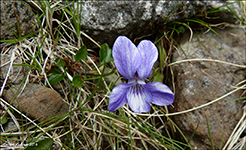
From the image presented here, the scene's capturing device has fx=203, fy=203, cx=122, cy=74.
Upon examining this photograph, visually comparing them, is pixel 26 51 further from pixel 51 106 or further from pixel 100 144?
pixel 100 144

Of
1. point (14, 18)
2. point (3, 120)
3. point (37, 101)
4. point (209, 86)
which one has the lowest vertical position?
point (3, 120)

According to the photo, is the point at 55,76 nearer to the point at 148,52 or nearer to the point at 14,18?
the point at 14,18

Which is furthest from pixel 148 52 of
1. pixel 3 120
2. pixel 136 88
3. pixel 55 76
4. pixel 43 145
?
pixel 3 120

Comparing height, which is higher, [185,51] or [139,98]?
[185,51]

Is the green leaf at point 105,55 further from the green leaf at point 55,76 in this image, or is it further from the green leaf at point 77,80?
the green leaf at point 55,76

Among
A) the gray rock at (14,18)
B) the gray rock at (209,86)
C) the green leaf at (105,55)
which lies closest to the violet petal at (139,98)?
the green leaf at (105,55)

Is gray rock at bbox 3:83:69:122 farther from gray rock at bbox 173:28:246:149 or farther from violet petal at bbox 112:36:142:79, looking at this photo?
gray rock at bbox 173:28:246:149

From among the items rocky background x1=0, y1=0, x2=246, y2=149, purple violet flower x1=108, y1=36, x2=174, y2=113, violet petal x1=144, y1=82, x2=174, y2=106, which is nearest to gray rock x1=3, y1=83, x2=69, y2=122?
rocky background x1=0, y1=0, x2=246, y2=149
